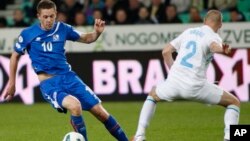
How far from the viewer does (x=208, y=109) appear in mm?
15078

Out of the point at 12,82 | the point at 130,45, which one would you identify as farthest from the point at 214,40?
the point at 130,45

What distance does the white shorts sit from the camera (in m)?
9.49

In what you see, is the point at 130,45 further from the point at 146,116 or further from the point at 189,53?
the point at 189,53

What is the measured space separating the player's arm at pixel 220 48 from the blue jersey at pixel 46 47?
174 cm

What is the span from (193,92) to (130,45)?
792 cm

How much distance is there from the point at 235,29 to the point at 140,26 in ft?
6.77

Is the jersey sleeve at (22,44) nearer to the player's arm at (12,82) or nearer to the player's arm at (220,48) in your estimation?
the player's arm at (12,82)

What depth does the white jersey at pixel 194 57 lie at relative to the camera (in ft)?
31.0

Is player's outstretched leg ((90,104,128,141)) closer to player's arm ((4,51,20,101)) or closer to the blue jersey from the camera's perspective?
the blue jersey

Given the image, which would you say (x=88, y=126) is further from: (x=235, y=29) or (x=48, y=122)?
(x=235, y=29)

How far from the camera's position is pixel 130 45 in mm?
17344

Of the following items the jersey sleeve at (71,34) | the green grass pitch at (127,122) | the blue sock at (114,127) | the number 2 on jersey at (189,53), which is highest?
the jersey sleeve at (71,34)

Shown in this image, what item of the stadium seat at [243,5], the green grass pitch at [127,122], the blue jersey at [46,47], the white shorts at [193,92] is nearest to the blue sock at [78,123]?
the blue jersey at [46,47]

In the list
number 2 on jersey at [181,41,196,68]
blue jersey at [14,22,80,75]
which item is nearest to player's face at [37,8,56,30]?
blue jersey at [14,22,80,75]
